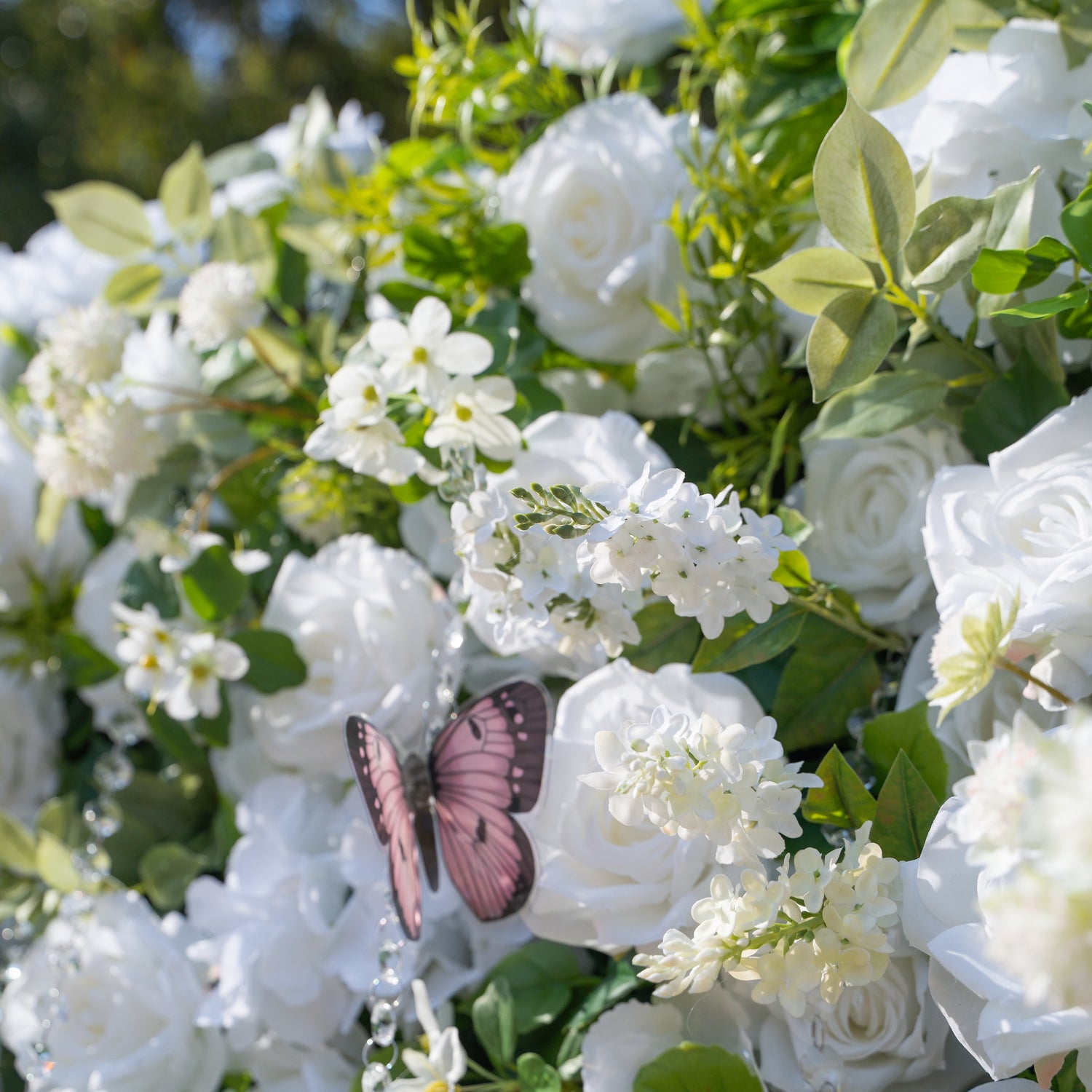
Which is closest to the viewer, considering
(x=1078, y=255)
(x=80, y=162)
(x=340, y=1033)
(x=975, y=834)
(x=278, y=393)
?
(x=975, y=834)

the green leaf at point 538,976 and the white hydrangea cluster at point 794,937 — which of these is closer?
the white hydrangea cluster at point 794,937

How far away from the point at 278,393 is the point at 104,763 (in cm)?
22

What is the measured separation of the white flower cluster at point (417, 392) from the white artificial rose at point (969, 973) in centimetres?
21

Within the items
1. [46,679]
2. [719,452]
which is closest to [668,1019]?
[719,452]

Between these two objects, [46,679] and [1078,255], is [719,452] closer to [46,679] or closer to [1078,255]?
[1078,255]

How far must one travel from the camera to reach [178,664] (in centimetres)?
48

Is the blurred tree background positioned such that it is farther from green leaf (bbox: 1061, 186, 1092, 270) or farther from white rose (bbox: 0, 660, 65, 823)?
green leaf (bbox: 1061, 186, 1092, 270)

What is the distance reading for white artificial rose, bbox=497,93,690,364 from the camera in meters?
0.48

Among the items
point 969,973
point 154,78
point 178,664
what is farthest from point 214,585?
point 154,78

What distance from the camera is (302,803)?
50cm

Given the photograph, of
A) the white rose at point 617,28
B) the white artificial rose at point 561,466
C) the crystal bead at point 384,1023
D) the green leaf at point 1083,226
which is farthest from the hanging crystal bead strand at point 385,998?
the white rose at point 617,28

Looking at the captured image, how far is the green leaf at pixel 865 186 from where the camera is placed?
0.33 metres

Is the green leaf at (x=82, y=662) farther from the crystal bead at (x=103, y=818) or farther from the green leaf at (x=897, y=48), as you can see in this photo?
the green leaf at (x=897, y=48)

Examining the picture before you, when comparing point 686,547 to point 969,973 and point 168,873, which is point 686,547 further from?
point 168,873
